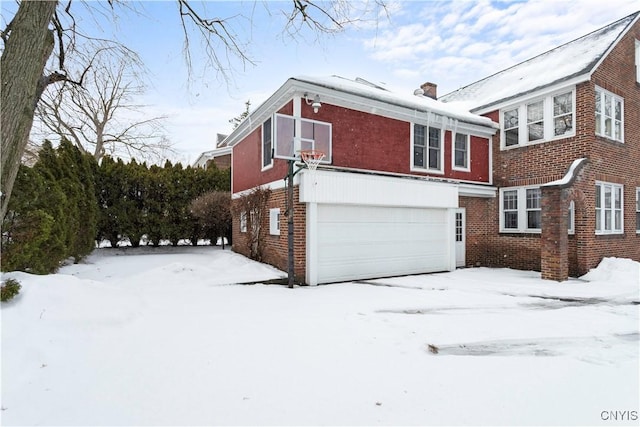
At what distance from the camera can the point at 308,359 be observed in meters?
3.70

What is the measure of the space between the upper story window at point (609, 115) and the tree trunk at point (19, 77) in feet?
42.8

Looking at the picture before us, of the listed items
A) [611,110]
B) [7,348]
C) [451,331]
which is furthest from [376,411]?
[611,110]

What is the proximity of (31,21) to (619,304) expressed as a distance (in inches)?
406

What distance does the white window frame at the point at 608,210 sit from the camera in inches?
399

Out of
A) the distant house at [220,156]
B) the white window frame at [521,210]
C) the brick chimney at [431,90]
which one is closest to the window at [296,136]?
the white window frame at [521,210]

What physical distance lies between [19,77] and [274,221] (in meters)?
6.53

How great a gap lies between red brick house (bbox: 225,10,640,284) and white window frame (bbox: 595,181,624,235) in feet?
0.15

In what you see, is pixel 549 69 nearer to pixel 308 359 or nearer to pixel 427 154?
pixel 427 154

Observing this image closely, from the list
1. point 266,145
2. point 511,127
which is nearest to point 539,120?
point 511,127

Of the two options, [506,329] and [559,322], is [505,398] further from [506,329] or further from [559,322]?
[559,322]

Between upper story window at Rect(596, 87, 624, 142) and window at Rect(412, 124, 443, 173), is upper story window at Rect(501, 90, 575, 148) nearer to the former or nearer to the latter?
upper story window at Rect(596, 87, 624, 142)

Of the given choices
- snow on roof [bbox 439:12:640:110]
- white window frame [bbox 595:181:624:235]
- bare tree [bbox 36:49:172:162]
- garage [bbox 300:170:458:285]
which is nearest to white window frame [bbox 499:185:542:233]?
white window frame [bbox 595:181:624:235]

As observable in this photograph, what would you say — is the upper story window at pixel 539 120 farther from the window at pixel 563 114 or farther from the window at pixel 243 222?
the window at pixel 243 222

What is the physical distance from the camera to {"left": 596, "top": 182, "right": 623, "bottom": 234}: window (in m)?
10.1
